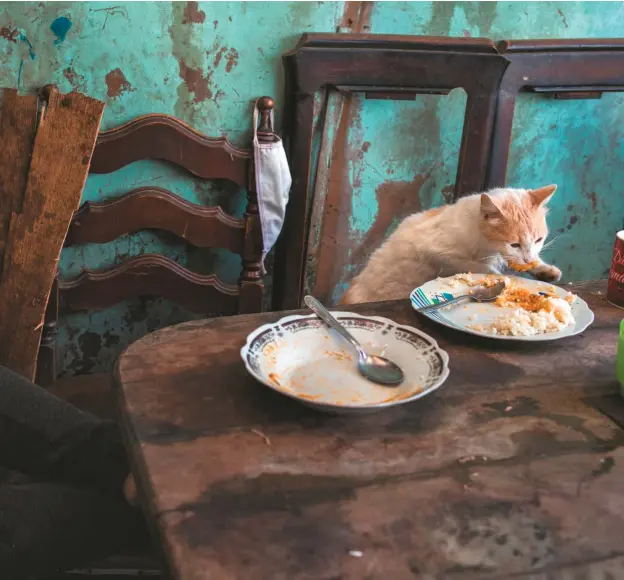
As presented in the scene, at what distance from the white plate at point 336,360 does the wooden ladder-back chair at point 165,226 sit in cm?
74

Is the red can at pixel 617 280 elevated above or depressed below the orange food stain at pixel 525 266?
above

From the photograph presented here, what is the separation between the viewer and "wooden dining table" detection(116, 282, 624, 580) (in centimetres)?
66

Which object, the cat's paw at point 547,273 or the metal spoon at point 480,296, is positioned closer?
the metal spoon at point 480,296

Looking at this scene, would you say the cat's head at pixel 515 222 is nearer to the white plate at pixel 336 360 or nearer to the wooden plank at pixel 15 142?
the white plate at pixel 336 360

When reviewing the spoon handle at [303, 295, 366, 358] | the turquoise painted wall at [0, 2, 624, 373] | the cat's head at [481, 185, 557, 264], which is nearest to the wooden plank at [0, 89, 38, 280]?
the turquoise painted wall at [0, 2, 624, 373]

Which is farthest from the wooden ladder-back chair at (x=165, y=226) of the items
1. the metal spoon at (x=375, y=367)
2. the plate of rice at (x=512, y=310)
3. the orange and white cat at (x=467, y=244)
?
the metal spoon at (x=375, y=367)

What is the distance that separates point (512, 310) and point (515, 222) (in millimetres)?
411

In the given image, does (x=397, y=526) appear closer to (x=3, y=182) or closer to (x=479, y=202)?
(x=479, y=202)

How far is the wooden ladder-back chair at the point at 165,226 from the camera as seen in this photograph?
168 cm

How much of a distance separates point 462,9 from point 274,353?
1.35 meters

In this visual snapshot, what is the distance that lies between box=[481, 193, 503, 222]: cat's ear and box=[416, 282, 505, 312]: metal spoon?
0.95 feet

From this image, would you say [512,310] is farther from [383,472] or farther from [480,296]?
[383,472]

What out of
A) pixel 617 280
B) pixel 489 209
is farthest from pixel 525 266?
pixel 617 280

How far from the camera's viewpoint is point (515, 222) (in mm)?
1561
